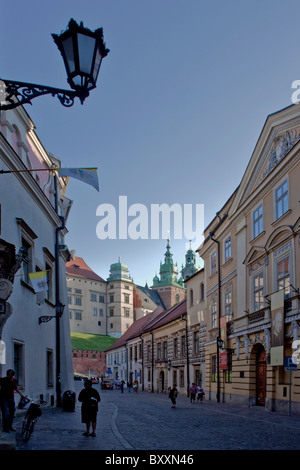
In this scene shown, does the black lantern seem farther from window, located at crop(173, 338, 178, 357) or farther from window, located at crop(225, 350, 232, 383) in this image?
window, located at crop(173, 338, 178, 357)

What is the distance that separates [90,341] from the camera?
109812 mm

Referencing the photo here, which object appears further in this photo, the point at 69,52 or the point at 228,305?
the point at 228,305

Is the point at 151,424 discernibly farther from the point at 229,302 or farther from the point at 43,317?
the point at 229,302

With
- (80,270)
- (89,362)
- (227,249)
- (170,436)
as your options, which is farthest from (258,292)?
(80,270)

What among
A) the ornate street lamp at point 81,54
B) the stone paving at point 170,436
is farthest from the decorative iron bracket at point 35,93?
the stone paving at point 170,436

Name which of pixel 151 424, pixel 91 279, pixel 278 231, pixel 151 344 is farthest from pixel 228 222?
pixel 91 279

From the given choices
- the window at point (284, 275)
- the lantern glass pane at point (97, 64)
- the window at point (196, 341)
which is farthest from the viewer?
the window at point (196, 341)

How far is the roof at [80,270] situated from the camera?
393ft

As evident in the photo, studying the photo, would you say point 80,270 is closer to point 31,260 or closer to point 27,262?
point 31,260

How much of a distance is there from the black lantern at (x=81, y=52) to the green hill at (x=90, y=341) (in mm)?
98525

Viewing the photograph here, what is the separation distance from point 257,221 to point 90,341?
89.3 m

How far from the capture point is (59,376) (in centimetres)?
2359

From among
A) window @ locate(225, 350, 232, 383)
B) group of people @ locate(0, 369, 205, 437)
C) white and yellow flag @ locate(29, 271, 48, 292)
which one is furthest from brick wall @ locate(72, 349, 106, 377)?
group of people @ locate(0, 369, 205, 437)

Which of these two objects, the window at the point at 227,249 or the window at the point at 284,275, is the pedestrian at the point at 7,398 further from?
the window at the point at 227,249
